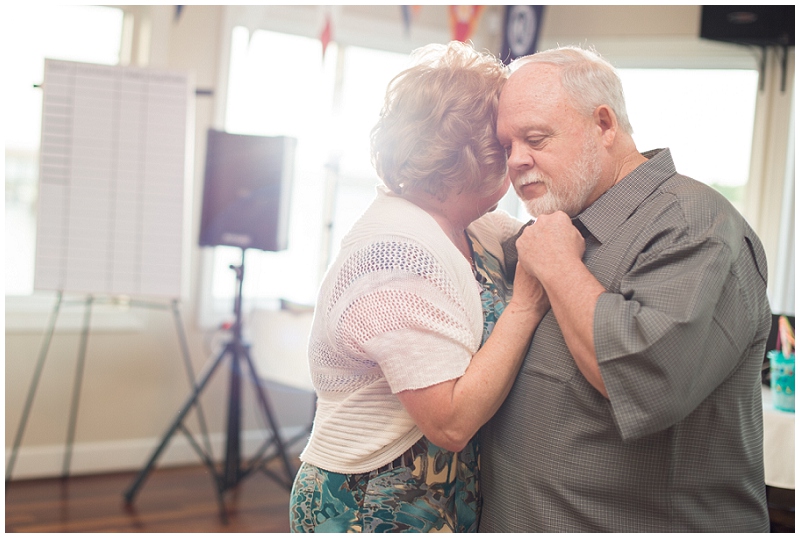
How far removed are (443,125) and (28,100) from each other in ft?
10.4

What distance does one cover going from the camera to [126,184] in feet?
10.9

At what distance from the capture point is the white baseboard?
146 inches

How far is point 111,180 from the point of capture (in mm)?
3312

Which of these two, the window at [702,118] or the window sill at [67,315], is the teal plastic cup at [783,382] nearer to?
the window at [702,118]

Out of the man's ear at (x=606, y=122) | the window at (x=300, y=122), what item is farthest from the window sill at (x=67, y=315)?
the man's ear at (x=606, y=122)

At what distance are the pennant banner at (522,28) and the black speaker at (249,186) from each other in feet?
5.53

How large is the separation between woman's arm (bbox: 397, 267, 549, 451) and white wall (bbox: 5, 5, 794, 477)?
10.1 ft

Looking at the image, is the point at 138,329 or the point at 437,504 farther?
the point at 138,329

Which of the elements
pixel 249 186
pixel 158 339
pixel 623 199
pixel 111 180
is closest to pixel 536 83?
pixel 623 199

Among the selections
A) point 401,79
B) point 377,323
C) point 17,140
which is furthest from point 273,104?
point 377,323

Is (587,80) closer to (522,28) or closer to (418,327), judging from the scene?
(418,327)

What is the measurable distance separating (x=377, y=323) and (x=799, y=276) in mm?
808

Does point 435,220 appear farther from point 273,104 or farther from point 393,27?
point 393,27

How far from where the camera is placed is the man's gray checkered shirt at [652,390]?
3.47 feet
